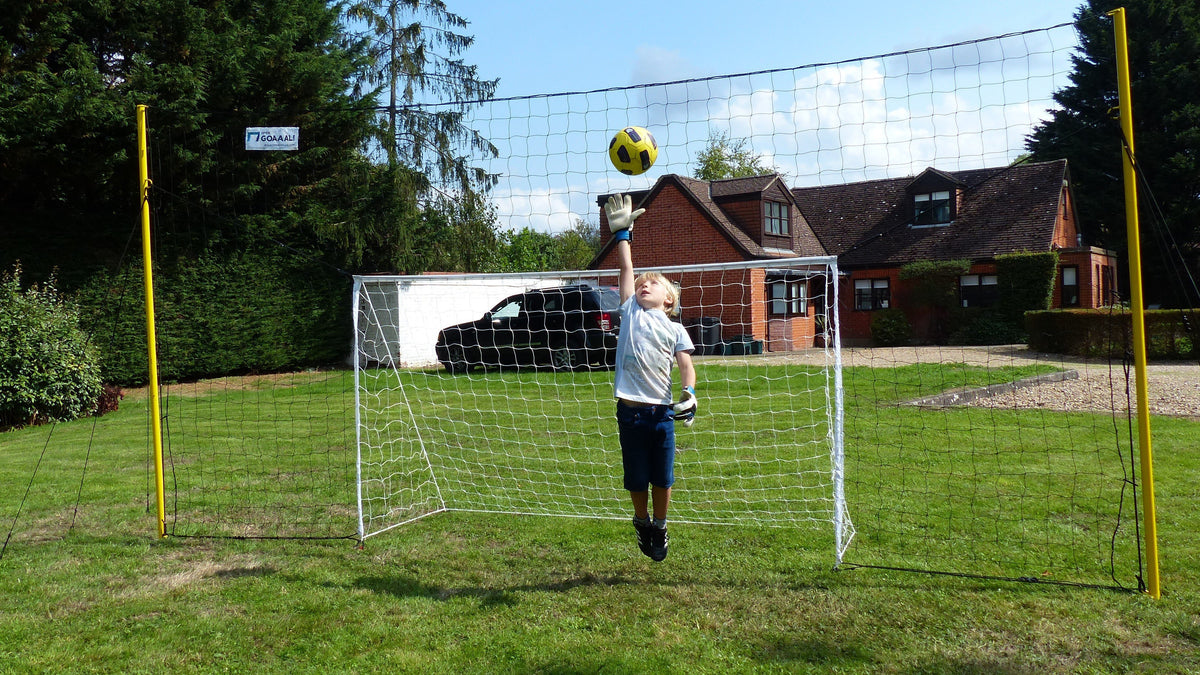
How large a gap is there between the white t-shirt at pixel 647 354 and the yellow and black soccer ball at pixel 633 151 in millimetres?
1378

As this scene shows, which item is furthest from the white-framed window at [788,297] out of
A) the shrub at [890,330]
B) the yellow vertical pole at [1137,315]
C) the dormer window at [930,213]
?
the yellow vertical pole at [1137,315]

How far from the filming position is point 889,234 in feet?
78.4

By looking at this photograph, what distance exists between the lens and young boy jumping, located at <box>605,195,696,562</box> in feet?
15.0

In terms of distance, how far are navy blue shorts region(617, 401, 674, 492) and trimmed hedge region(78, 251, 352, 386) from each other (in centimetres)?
1378

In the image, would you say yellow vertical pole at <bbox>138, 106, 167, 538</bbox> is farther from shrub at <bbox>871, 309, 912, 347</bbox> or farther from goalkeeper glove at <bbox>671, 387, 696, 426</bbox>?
shrub at <bbox>871, 309, 912, 347</bbox>

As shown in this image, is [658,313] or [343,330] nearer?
[658,313]

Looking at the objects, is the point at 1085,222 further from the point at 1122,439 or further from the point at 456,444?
the point at 456,444

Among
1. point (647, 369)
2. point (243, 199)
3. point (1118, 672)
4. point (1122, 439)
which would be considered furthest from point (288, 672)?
point (243, 199)

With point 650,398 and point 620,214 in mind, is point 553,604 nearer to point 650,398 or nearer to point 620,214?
point 650,398

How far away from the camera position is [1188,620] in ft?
13.1

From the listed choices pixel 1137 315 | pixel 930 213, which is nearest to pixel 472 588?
pixel 1137 315

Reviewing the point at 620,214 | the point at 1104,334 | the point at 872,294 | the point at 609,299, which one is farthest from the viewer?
the point at 872,294

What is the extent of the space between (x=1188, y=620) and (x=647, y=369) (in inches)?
114

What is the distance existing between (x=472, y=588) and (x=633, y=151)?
119 inches
